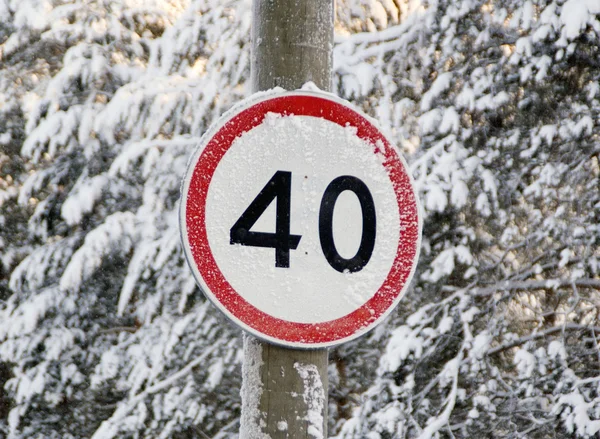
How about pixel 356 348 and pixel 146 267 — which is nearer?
pixel 146 267

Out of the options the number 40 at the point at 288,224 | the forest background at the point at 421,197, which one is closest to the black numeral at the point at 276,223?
the number 40 at the point at 288,224

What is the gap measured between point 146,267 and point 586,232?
3.33 meters

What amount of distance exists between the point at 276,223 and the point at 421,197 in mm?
4014

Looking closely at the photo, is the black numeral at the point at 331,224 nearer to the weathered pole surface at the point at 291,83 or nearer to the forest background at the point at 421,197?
the weathered pole surface at the point at 291,83

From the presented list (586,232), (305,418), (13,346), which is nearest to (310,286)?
(305,418)

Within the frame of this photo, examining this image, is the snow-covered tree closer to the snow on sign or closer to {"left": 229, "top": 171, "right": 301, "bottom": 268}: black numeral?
the snow on sign

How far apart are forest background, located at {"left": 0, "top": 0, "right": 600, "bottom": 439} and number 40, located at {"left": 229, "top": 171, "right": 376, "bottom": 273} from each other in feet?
11.7

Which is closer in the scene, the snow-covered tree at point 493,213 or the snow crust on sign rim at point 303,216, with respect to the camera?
the snow crust on sign rim at point 303,216

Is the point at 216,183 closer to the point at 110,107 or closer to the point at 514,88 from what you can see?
the point at 514,88

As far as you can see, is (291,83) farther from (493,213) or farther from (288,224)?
(493,213)

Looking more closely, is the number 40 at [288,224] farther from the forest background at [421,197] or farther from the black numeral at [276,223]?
the forest background at [421,197]

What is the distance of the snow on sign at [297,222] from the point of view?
4.93 feet

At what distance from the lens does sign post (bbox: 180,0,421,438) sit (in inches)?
58.8

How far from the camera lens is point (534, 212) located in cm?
560
